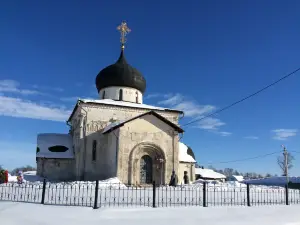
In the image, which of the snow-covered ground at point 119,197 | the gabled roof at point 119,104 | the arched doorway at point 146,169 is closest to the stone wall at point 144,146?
the arched doorway at point 146,169

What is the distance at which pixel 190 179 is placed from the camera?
2705 centimetres

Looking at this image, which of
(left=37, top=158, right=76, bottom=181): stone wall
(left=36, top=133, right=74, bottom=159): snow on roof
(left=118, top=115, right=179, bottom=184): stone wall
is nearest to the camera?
(left=118, top=115, right=179, bottom=184): stone wall

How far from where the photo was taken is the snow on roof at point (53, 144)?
2466 cm

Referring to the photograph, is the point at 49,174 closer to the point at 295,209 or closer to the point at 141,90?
the point at 141,90

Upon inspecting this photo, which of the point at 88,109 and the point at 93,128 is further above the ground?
the point at 88,109

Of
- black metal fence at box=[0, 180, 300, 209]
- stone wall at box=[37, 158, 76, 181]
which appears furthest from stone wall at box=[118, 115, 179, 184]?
black metal fence at box=[0, 180, 300, 209]

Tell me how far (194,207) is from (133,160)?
11.0m


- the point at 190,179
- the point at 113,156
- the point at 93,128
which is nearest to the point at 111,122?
the point at 93,128

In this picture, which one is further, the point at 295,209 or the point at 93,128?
the point at 93,128

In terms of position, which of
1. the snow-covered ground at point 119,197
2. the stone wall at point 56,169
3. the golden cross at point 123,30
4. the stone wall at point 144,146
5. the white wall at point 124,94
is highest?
the golden cross at point 123,30

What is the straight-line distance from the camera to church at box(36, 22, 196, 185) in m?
21.2

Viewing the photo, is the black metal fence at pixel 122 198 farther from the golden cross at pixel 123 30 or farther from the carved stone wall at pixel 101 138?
the golden cross at pixel 123 30

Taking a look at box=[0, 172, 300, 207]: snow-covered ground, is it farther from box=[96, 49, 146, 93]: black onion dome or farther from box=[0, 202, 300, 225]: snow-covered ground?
box=[96, 49, 146, 93]: black onion dome

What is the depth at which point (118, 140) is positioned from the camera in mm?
20938
